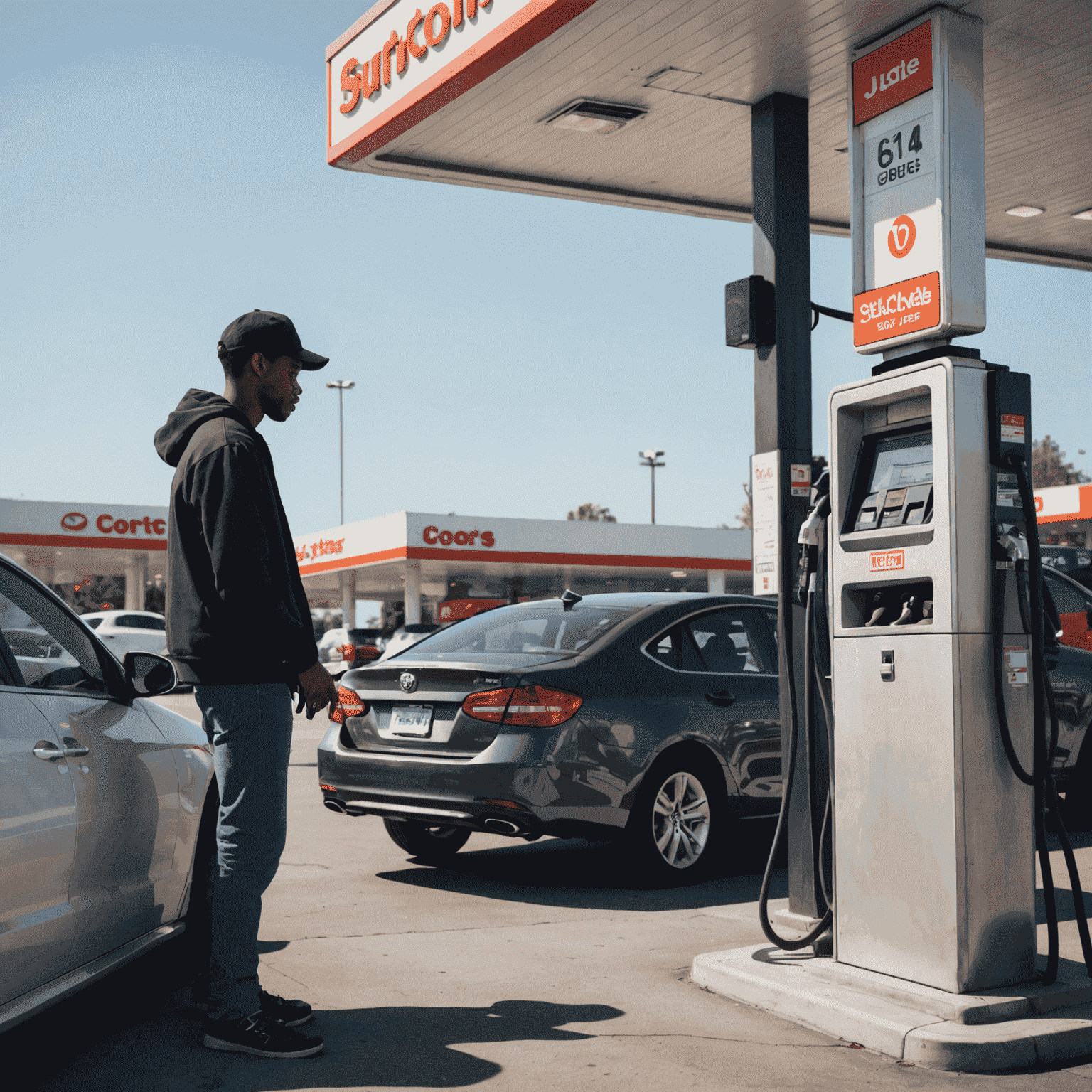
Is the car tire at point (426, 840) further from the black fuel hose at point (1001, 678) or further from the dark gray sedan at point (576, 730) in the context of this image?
the black fuel hose at point (1001, 678)

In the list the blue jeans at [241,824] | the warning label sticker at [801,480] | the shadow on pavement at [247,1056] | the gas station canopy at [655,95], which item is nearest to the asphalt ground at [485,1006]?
the shadow on pavement at [247,1056]

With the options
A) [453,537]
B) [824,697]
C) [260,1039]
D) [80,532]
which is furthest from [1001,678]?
[80,532]

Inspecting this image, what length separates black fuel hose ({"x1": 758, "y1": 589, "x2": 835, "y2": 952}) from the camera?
512 centimetres

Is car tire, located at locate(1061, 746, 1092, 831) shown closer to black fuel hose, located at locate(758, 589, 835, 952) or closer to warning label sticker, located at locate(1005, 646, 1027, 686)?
black fuel hose, located at locate(758, 589, 835, 952)

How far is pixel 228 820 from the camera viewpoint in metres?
4.12

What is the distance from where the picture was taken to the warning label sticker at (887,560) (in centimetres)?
477

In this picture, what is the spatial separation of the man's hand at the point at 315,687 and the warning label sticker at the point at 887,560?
6.52ft

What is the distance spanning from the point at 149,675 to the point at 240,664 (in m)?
0.70

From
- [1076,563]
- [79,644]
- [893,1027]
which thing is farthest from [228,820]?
[1076,563]

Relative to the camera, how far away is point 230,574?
4.04m

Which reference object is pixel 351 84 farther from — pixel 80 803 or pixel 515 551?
pixel 515 551

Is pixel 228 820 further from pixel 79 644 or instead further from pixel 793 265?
pixel 793 265

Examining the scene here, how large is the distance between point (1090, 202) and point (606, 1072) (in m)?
6.48

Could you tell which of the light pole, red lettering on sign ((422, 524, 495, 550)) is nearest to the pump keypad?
red lettering on sign ((422, 524, 495, 550))
